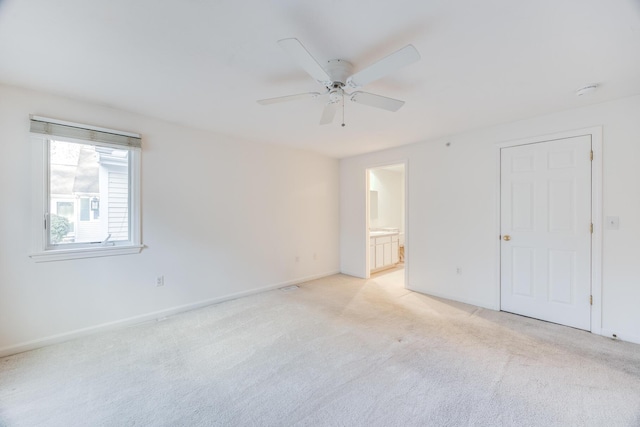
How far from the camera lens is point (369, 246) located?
5.04m

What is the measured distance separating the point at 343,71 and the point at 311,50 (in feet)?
0.92

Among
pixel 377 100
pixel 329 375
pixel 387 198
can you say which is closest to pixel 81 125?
pixel 377 100

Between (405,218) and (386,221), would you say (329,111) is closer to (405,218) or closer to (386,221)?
(405,218)

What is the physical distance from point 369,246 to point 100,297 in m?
3.96

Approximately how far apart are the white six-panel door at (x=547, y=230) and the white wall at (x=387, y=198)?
3.57m

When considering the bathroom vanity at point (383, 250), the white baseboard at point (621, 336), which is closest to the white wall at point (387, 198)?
the bathroom vanity at point (383, 250)

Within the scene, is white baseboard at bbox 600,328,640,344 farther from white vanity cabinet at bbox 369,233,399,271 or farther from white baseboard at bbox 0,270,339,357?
white baseboard at bbox 0,270,339,357

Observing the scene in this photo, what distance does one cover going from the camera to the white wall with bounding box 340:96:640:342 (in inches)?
99.2

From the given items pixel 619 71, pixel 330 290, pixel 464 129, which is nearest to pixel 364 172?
pixel 464 129

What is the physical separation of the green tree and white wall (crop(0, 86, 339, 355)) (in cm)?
17

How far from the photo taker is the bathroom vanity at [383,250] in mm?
5234

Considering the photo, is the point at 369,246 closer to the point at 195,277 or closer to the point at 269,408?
the point at 195,277

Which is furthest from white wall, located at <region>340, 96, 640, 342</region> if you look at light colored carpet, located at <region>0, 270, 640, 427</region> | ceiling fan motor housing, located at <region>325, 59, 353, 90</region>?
ceiling fan motor housing, located at <region>325, 59, 353, 90</region>

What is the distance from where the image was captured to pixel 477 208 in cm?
347
